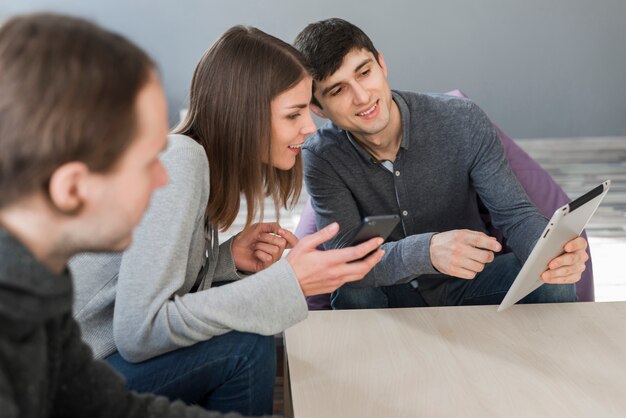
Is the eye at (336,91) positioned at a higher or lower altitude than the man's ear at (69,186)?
lower

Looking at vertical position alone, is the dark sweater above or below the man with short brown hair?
below

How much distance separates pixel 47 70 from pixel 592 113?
459 centimetres

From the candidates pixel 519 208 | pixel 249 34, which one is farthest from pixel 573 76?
pixel 249 34

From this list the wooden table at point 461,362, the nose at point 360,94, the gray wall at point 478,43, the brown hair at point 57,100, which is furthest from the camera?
the gray wall at point 478,43

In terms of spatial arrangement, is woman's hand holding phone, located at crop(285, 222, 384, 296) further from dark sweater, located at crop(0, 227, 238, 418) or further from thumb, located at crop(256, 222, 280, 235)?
dark sweater, located at crop(0, 227, 238, 418)

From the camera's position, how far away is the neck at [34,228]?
80 cm

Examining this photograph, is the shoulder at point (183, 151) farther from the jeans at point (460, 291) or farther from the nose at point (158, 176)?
the jeans at point (460, 291)

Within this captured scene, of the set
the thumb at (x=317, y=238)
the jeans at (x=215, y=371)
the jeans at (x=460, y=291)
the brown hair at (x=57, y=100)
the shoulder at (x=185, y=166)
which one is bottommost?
the jeans at (x=460, y=291)

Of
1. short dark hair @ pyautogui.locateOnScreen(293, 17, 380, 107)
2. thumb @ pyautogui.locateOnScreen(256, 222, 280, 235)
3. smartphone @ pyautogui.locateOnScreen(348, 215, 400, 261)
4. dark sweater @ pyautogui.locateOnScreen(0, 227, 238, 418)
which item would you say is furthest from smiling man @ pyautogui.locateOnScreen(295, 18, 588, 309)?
dark sweater @ pyautogui.locateOnScreen(0, 227, 238, 418)

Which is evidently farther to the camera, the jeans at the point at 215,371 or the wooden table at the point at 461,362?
the jeans at the point at 215,371

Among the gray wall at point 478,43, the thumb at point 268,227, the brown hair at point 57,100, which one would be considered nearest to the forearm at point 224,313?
the thumb at point 268,227

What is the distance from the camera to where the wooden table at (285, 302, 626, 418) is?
1.31 m

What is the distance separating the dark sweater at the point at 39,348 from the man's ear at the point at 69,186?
6 cm

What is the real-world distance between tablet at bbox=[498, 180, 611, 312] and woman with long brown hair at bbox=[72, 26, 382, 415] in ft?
0.96
